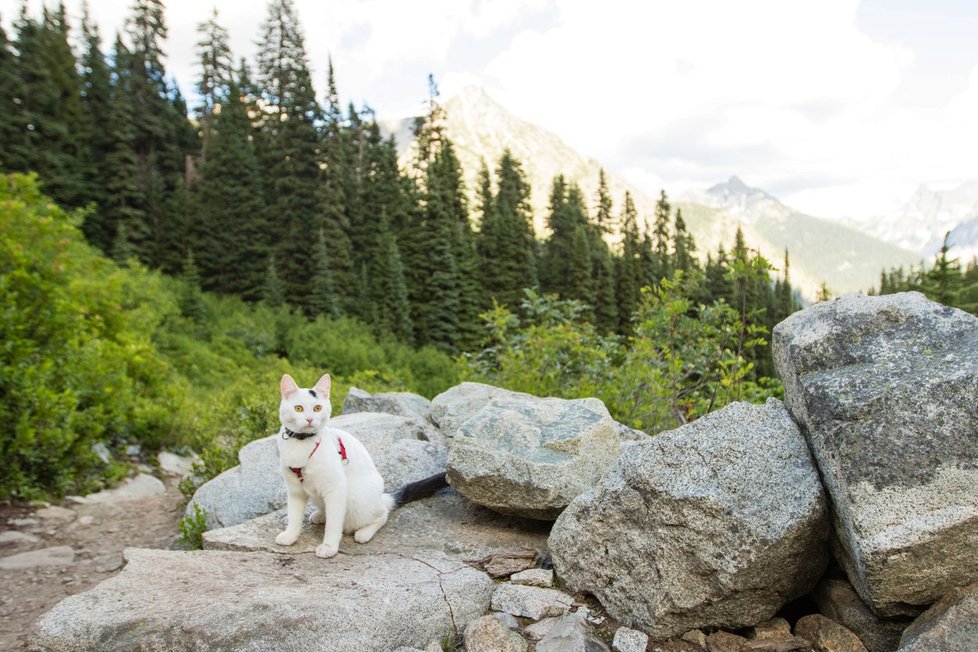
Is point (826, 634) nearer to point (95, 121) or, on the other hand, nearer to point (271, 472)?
point (271, 472)

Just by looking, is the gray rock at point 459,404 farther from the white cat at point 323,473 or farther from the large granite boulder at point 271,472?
the white cat at point 323,473

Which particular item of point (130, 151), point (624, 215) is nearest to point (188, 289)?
point (130, 151)

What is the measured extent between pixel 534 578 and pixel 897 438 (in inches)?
96.3

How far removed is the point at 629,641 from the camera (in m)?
3.52

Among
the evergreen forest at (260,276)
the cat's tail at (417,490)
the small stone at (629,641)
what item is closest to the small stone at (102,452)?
the evergreen forest at (260,276)

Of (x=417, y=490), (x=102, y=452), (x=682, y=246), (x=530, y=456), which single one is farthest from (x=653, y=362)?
(x=682, y=246)

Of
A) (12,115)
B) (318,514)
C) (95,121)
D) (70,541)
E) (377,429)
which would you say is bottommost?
(70,541)

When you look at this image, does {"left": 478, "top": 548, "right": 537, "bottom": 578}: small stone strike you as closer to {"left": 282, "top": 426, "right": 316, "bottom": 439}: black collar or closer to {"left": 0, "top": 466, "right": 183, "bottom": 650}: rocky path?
{"left": 282, "top": 426, "right": 316, "bottom": 439}: black collar

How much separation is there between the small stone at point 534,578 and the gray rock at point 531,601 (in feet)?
0.22

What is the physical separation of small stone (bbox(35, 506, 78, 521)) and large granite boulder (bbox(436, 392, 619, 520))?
5251 mm

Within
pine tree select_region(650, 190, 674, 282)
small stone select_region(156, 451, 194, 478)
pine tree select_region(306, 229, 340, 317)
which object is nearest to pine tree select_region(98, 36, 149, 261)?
pine tree select_region(306, 229, 340, 317)

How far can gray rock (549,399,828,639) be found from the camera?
3434 millimetres

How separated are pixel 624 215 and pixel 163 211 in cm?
5237

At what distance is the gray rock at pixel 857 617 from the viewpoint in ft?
10.8
